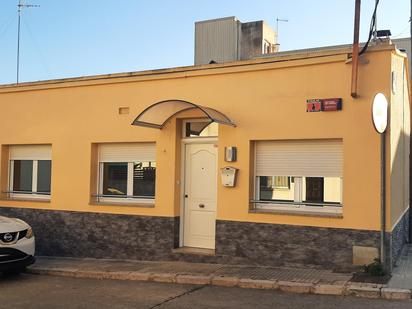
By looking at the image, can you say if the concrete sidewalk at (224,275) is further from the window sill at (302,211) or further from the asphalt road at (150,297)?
the window sill at (302,211)

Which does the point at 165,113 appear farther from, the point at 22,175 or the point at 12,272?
the point at 22,175

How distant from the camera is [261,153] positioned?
32.4 feet

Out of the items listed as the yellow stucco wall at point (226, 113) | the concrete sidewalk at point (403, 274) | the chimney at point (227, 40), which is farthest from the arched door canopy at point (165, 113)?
the chimney at point (227, 40)

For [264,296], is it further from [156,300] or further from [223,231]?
[223,231]

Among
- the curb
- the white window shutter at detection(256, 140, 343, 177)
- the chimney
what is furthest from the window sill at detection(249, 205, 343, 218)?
the chimney

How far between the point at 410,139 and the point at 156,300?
307 inches

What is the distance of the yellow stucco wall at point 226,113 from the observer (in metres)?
8.75

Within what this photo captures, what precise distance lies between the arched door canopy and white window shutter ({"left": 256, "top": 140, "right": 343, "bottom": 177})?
887 mm

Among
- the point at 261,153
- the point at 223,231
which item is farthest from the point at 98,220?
the point at 261,153

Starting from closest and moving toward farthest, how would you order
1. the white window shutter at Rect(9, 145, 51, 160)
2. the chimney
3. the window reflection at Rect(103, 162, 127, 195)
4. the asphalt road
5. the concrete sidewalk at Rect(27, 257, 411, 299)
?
the asphalt road
the concrete sidewalk at Rect(27, 257, 411, 299)
the window reflection at Rect(103, 162, 127, 195)
the white window shutter at Rect(9, 145, 51, 160)
the chimney

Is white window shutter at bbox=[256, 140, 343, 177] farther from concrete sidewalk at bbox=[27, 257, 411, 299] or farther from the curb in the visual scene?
the curb

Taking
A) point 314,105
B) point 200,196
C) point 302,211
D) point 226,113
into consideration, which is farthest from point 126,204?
point 314,105

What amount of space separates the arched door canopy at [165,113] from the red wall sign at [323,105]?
1504mm

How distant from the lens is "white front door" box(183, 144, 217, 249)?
10.5 metres
